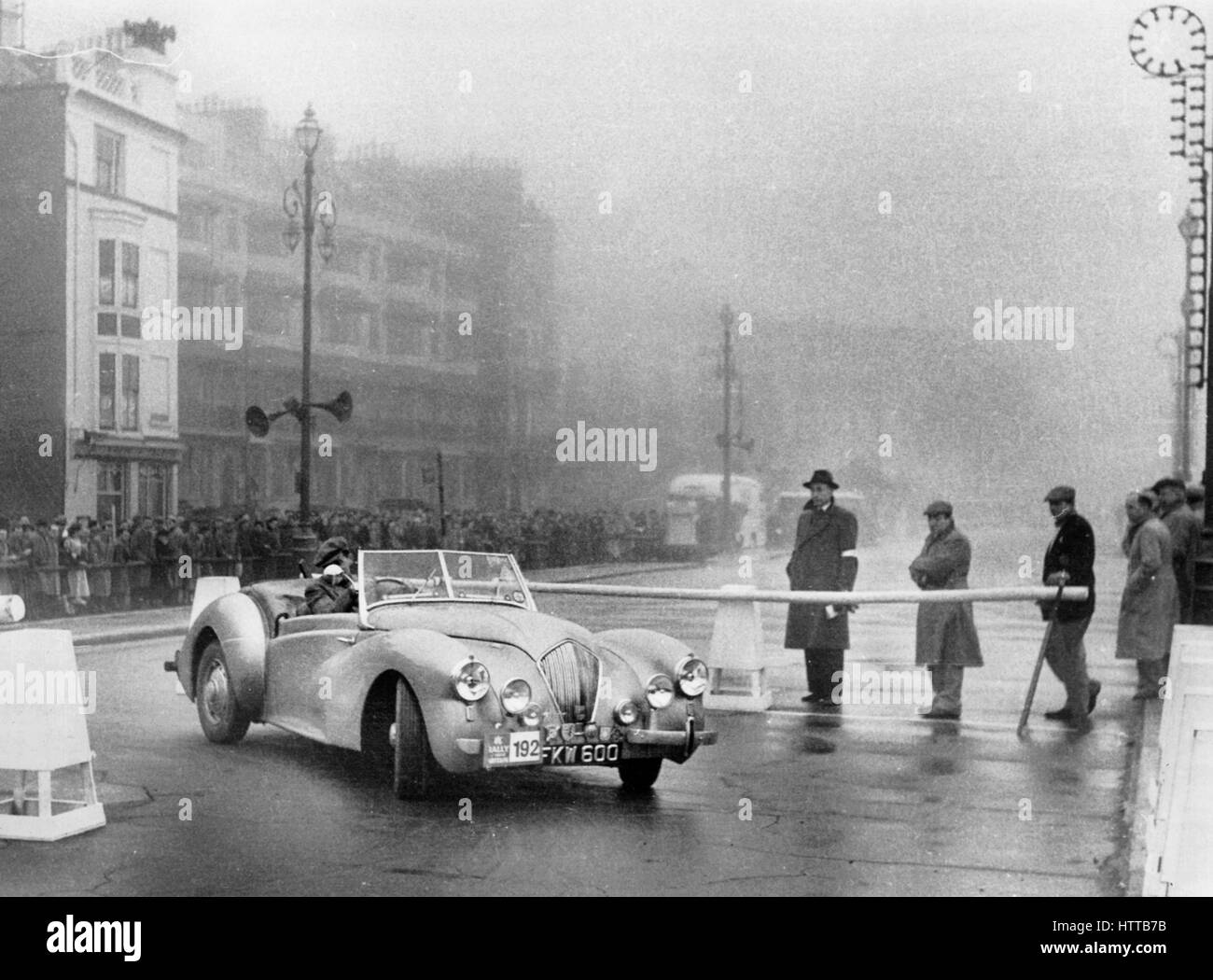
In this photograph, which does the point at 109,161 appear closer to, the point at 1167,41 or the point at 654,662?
the point at 654,662

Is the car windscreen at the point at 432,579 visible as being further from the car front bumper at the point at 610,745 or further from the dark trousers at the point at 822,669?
the dark trousers at the point at 822,669

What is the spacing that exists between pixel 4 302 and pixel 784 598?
4822 millimetres

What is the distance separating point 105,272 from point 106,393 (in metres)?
0.68

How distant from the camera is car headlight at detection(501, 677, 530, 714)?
18.7 feet

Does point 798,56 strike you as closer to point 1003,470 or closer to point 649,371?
point 649,371

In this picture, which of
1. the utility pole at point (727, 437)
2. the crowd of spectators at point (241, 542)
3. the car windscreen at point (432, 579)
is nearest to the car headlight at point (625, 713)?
the car windscreen at point (432, 579)

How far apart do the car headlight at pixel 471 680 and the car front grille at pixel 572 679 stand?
283 millimetres

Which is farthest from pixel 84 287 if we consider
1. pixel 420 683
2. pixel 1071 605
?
pixel 1071 605

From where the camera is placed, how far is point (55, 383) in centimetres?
801

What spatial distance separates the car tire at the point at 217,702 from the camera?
713 centimetres

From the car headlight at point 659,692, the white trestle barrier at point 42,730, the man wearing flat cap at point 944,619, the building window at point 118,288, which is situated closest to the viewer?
the white trestle barrier at point 42,730

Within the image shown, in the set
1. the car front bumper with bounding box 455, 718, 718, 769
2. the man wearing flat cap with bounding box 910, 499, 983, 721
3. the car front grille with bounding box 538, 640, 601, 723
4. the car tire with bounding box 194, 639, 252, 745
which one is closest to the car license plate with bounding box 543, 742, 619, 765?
the car front bumper with bounding box 455, 718, 718, 769

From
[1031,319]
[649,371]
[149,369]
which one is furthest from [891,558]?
[149,369]

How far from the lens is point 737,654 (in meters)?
8.98
